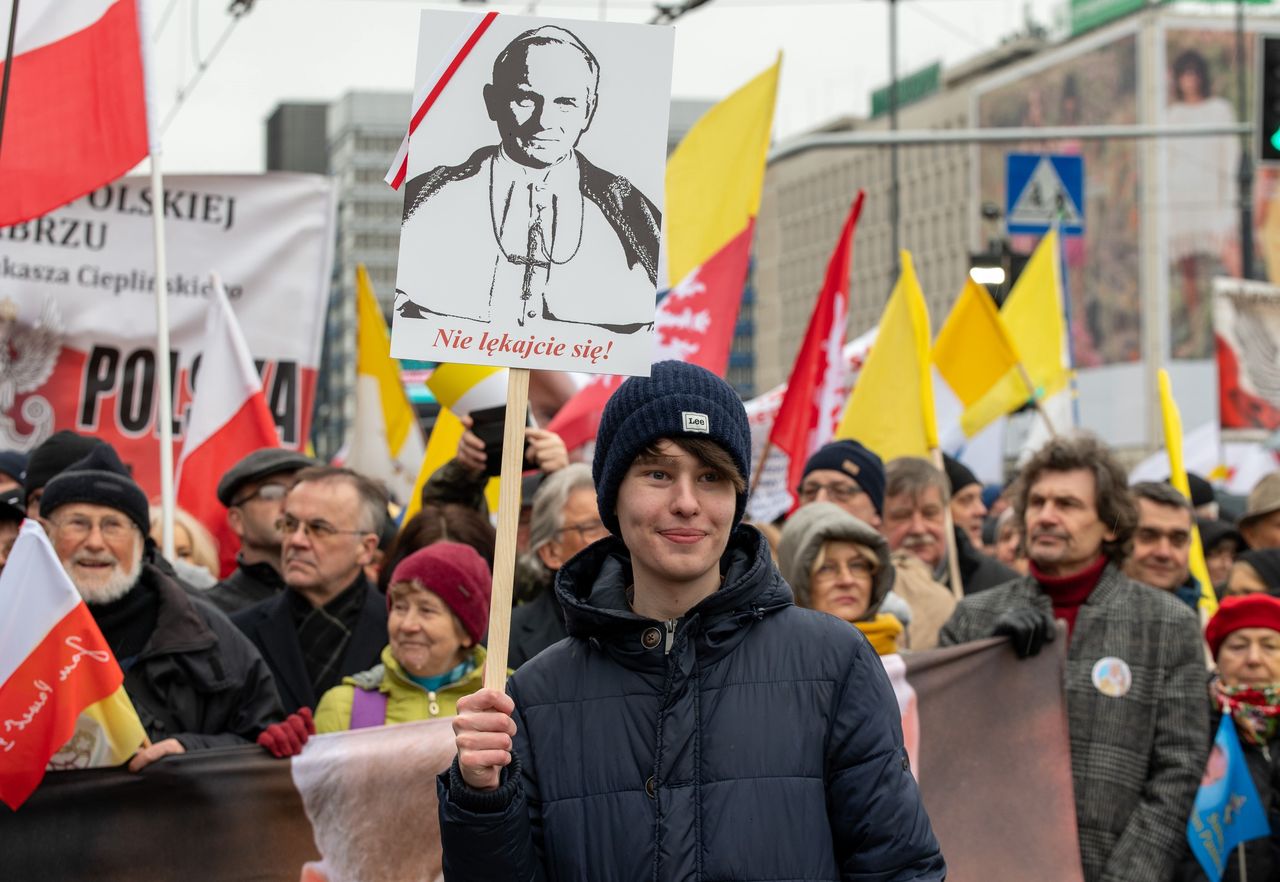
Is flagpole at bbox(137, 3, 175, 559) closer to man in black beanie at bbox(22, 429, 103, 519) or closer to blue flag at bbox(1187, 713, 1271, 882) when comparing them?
man in black beanie at bbox(22, 429, 103, 519)

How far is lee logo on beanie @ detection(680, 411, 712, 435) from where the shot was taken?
3143 millimetres

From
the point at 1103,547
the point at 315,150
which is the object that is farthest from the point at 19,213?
the point at 315,150

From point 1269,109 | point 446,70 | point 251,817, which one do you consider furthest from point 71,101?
point 1269,109

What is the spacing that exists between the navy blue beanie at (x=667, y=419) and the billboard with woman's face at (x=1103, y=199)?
8093cm

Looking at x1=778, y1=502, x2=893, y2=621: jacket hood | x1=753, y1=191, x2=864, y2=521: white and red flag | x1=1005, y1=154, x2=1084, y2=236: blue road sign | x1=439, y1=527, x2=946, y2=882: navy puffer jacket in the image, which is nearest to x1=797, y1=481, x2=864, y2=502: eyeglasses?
x1=778, y1=502, x2=893, y2=621: jacket hood

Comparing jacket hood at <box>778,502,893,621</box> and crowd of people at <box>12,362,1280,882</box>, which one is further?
jacket hood at <box>778,502,893,621</box>

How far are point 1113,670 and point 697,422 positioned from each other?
2.41m

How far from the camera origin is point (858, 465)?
6.58m

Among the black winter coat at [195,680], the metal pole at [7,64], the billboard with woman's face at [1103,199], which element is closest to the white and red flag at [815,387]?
the black winter coat at [195,680]

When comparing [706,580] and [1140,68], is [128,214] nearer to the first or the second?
[706,580]

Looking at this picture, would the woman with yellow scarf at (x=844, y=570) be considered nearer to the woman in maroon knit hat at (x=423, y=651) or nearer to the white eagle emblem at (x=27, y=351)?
the woman in maroon knit hat at (x=423, y=651)

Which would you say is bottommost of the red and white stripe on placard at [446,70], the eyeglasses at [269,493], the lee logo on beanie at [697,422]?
the eyeglasses at [269,493]

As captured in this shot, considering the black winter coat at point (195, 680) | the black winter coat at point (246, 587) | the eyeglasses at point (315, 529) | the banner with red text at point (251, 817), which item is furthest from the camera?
the black winter coat at point (246, 587)

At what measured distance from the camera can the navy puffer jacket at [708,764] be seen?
9.86ft
